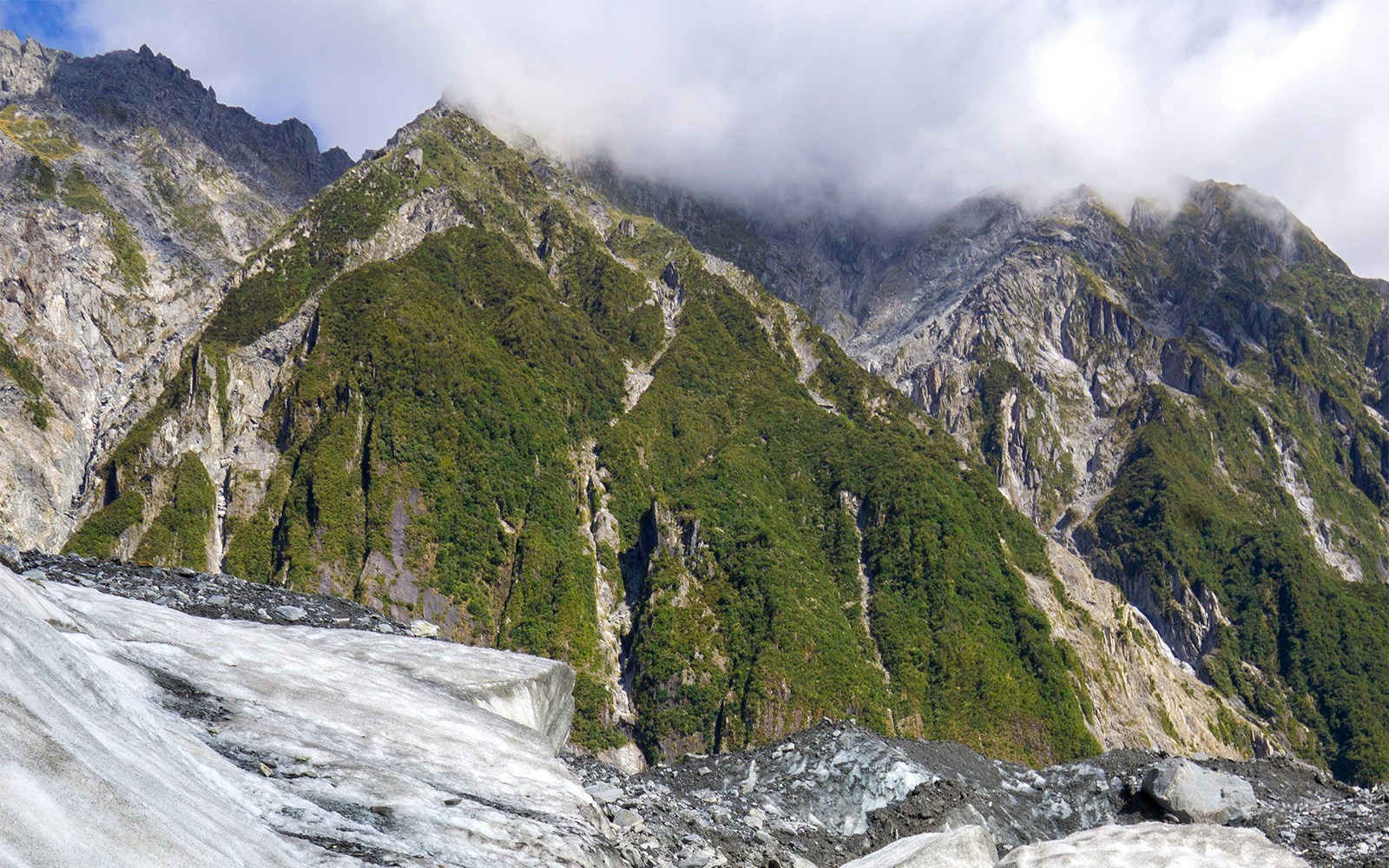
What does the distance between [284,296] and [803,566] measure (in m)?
110

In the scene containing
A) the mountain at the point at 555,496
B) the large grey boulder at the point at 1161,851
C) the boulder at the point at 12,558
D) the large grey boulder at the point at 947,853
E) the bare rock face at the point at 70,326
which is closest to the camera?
the large grey boulder at the point at 1161,851

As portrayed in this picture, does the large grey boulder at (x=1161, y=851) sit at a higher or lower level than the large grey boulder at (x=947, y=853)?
higher

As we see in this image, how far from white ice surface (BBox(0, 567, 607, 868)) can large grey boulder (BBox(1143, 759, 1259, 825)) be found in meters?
22.5

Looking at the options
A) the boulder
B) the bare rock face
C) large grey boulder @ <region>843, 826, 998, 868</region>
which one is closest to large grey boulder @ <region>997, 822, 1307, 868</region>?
large grey boulder @ <region>843, 826, 998, 868</region>

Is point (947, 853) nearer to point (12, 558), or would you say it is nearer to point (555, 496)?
point (12, 558)

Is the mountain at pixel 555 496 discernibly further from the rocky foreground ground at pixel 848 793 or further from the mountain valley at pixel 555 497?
the rocky foreground ground at pixel 848 793

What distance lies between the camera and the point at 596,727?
111938mm

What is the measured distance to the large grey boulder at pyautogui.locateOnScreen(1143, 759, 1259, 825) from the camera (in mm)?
25594

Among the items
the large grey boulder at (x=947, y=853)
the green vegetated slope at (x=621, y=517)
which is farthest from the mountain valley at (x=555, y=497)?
the large grey boulder at (x=947, y=853)

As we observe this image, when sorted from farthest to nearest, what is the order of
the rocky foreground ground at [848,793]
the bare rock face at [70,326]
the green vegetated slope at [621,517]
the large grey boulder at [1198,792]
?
the bare rock face at [70,326]
the green vegetated slope at [621,517]
the large grey boulder at [1198,792]
the rocky foreground ground at [848,793]

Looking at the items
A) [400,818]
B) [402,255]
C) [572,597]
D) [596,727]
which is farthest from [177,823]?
[402,255]

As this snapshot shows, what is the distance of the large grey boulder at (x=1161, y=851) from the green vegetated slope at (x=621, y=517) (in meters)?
102

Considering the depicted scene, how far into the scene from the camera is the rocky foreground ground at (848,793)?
58.5ft

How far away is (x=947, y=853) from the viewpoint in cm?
1498
